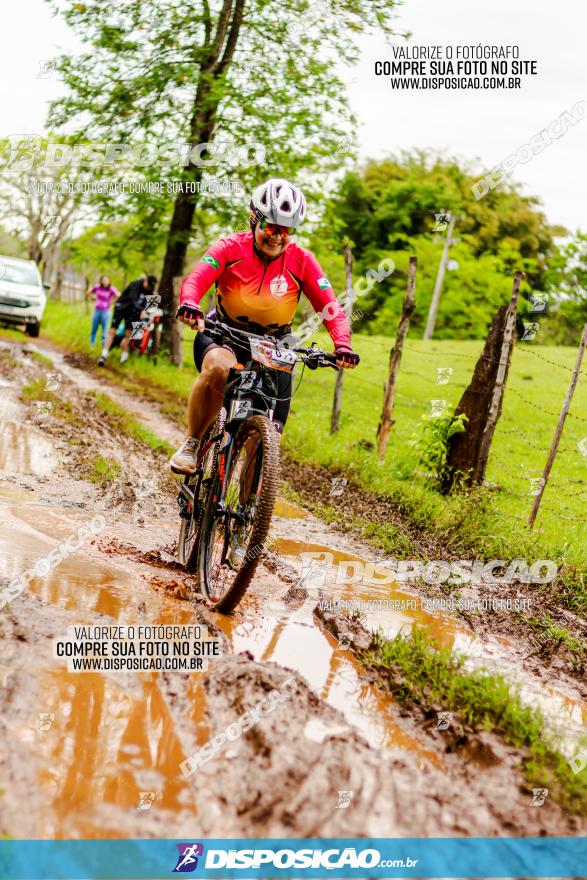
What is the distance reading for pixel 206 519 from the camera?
5.11 metres

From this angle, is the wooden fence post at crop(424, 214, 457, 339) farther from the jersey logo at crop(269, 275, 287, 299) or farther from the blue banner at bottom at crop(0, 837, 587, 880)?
the blue banner at bottom at crop(0, 837, 587, 880)

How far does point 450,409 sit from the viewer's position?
934 cm

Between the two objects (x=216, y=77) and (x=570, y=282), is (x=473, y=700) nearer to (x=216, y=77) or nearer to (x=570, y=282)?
(x=216, y=77)

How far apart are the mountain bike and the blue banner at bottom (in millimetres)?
1941

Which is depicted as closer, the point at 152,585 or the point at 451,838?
the point at 451,838

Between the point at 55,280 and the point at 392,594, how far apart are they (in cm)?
4901

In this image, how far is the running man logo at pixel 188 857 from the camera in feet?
8.39

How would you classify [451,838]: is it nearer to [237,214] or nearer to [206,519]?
[206,519]

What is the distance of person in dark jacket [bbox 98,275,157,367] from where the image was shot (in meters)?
17.4

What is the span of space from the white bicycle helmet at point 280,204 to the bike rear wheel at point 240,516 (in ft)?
4.04

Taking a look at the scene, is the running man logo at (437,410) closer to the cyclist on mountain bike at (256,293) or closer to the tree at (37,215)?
the cyclist on mountain bike at (256,293)

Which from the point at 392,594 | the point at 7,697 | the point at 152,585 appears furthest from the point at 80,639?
the point at 392,594

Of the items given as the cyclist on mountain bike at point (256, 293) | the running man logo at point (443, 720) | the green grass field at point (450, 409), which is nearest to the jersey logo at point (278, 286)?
the cyclist on mountain bike at point (256, 293)

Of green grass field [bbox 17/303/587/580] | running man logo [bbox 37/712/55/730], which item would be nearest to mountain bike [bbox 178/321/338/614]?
running man logo [bbox 37/712/55/730]
